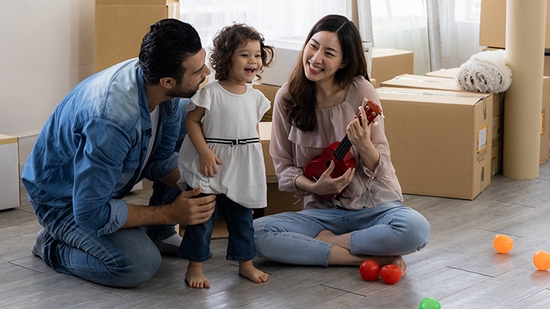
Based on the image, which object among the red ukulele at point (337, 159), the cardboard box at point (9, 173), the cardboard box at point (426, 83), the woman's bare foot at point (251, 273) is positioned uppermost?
the cardboard box at point (426, 83)

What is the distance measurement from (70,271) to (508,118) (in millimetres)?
1918

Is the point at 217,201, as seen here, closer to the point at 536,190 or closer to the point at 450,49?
the point at 536,190

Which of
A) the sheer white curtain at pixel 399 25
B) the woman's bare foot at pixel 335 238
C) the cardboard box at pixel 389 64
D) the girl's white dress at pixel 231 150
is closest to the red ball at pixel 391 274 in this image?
the woman's bare foot at pixel 335 238

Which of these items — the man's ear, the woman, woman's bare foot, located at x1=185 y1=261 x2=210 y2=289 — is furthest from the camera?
the woman

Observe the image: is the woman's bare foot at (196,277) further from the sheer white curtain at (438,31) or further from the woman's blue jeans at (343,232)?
the sheer white curtain at (438,31)

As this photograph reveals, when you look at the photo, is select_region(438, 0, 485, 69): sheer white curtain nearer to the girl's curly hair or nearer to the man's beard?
the girl's curly hair

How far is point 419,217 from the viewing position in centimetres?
203

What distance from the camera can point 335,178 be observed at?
6.75 ft

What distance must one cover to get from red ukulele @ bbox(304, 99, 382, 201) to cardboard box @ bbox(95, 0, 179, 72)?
982 millimetres

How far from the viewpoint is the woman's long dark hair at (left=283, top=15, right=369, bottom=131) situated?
2.10 meters

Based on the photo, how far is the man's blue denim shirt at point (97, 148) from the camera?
1746mm

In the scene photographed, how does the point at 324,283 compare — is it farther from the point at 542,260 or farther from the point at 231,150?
the point at 542,260

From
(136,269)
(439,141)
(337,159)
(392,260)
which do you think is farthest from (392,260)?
(439,141)

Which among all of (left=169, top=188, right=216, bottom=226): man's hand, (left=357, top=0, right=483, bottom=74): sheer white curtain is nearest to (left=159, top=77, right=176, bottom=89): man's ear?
(left=169, top=188, right=216, bottom=226): man's hand
